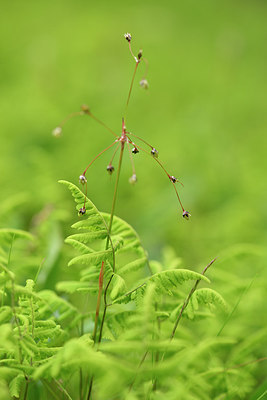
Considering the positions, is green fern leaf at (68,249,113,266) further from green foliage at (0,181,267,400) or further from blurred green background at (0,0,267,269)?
blurred green background at (0,0,267,269)

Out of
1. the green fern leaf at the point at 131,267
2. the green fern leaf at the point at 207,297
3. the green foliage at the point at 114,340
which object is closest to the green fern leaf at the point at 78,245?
the green foliage at the point at 114,340

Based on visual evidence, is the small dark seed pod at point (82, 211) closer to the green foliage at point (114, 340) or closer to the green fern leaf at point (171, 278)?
the green foliage at point (114, 340)

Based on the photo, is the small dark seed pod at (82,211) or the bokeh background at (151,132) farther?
the bokeh background at (151,132)

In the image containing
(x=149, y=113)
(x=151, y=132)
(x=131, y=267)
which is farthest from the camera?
(x=149, y=113)

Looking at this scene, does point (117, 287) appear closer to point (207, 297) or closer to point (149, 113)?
point (207, 297)

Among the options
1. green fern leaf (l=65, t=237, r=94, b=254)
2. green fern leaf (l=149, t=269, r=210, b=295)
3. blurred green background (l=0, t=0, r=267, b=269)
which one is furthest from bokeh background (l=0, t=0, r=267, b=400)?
green fern leaf (l=149, t=269, r=210, b=295)

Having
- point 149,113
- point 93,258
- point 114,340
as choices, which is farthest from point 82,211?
point 149,113

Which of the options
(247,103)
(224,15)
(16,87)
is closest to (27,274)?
(16,87)

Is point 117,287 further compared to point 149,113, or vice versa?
point 149,113
